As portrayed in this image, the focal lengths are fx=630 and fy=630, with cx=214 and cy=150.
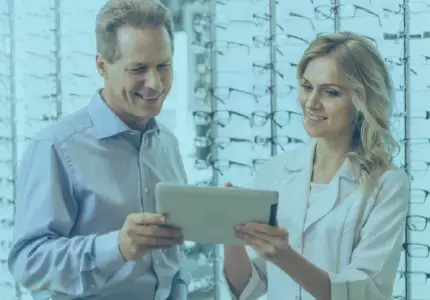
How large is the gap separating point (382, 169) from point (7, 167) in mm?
1308

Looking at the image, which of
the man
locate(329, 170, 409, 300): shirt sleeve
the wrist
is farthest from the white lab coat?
the man

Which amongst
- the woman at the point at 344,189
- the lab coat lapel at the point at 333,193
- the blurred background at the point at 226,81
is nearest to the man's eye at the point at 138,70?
the woman at the point at 344,189

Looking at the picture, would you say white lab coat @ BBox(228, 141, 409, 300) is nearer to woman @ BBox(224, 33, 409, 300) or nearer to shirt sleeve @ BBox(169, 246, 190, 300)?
woman @ BBox(224, 33, 409, 300)

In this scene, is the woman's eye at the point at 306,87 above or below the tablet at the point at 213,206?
above

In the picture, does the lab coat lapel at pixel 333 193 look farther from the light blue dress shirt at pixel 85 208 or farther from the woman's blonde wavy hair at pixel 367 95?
the light blue dress shirt at pixel 85 208

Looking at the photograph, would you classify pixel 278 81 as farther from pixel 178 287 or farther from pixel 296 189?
pixel 178 287

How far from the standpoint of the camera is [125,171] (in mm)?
1143

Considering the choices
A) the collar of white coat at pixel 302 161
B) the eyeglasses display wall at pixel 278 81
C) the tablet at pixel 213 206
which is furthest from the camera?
the eyeglasses display wall at pixel 278 81

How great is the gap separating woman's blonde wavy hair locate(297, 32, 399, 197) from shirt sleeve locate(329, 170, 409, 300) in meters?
0.03

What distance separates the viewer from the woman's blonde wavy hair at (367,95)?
3.65 ft

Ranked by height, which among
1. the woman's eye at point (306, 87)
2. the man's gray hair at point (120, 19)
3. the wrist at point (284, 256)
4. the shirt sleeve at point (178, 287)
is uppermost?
the man's gray hair at point (120, 19)

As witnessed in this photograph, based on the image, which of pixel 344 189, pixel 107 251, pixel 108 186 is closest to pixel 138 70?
pixel 108 186

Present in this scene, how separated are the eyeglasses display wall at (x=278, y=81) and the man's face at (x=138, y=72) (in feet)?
2.12

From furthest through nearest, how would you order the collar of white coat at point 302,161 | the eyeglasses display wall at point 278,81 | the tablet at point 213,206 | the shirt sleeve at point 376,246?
the eyeglasses display wall at point 278,81, the collar of white coat at point 302,161, the shirt sleeve at point 376,246, the tablet at point 213,206
